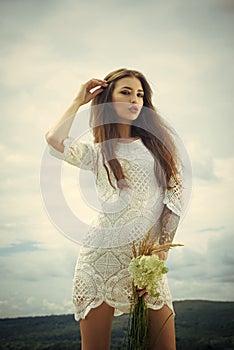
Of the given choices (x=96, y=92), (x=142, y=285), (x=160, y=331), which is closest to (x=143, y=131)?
(x=96, y=92)

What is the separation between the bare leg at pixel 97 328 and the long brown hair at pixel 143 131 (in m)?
0.56

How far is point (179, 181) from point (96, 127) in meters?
0.42

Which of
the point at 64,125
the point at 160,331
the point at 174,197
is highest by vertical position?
the point at 64,125

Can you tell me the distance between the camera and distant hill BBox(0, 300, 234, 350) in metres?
3.12

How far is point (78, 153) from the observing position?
2.45 metres

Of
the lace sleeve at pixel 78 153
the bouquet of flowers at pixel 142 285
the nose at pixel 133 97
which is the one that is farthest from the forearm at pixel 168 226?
the nose at pixel 133 97

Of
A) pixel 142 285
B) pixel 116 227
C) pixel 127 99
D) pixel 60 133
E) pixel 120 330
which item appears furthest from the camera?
pixel 120 330

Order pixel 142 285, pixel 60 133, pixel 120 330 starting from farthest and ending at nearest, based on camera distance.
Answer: pixel 120 330
pixel 60 133
pixel 142 285

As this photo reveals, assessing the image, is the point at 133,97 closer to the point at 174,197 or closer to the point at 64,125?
the point at 64,125

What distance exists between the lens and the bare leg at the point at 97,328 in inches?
87.4

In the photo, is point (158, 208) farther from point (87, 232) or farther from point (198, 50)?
point (198, 50)

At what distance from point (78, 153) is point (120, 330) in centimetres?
114

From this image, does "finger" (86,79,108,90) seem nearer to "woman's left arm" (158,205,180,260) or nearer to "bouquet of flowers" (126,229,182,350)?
"woman's left arm" (158,205,180,260)

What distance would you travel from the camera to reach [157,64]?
327 cm
